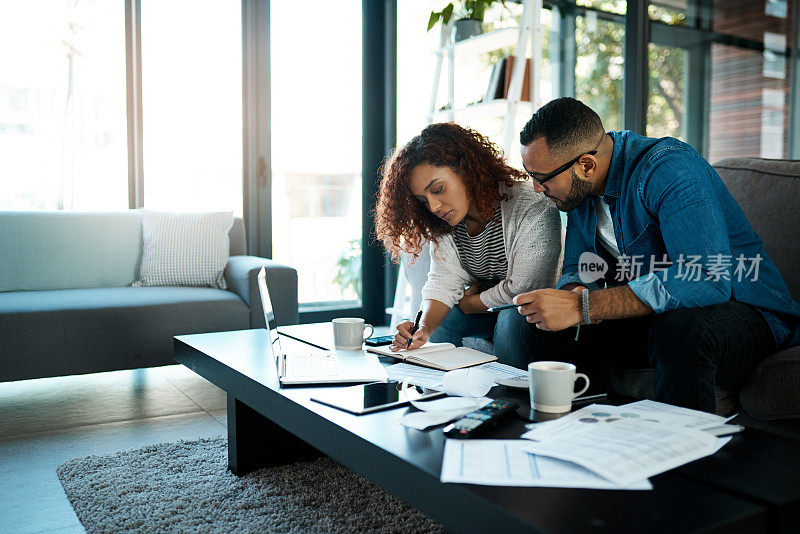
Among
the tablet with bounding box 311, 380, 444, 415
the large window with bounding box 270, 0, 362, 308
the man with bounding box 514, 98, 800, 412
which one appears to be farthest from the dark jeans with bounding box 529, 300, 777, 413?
the large window with bounding box 270, 0, 362, 308

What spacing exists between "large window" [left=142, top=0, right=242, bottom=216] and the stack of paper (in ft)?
10.4

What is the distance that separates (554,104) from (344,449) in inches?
39.6

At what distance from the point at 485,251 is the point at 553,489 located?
1307mm

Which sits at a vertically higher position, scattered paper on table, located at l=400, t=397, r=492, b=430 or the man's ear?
the man's ear

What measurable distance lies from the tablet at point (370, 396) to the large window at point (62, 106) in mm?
2840

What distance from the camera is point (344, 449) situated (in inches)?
43.9

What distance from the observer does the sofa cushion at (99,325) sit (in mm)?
2406

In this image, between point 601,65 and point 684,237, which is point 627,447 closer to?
point 684,237

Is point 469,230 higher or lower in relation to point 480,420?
higher

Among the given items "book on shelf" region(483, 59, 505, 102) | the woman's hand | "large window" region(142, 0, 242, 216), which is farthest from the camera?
"large window" region(142, 0, 242, 216)

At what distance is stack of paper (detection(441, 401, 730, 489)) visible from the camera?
0.87 metres

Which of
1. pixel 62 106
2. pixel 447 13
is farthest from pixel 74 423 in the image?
pixel 447 13

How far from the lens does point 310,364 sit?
157cm

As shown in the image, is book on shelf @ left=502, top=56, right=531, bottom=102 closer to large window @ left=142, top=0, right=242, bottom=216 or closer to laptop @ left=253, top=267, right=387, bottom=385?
large window @ left=142, top=0, right=242, bottom=216
